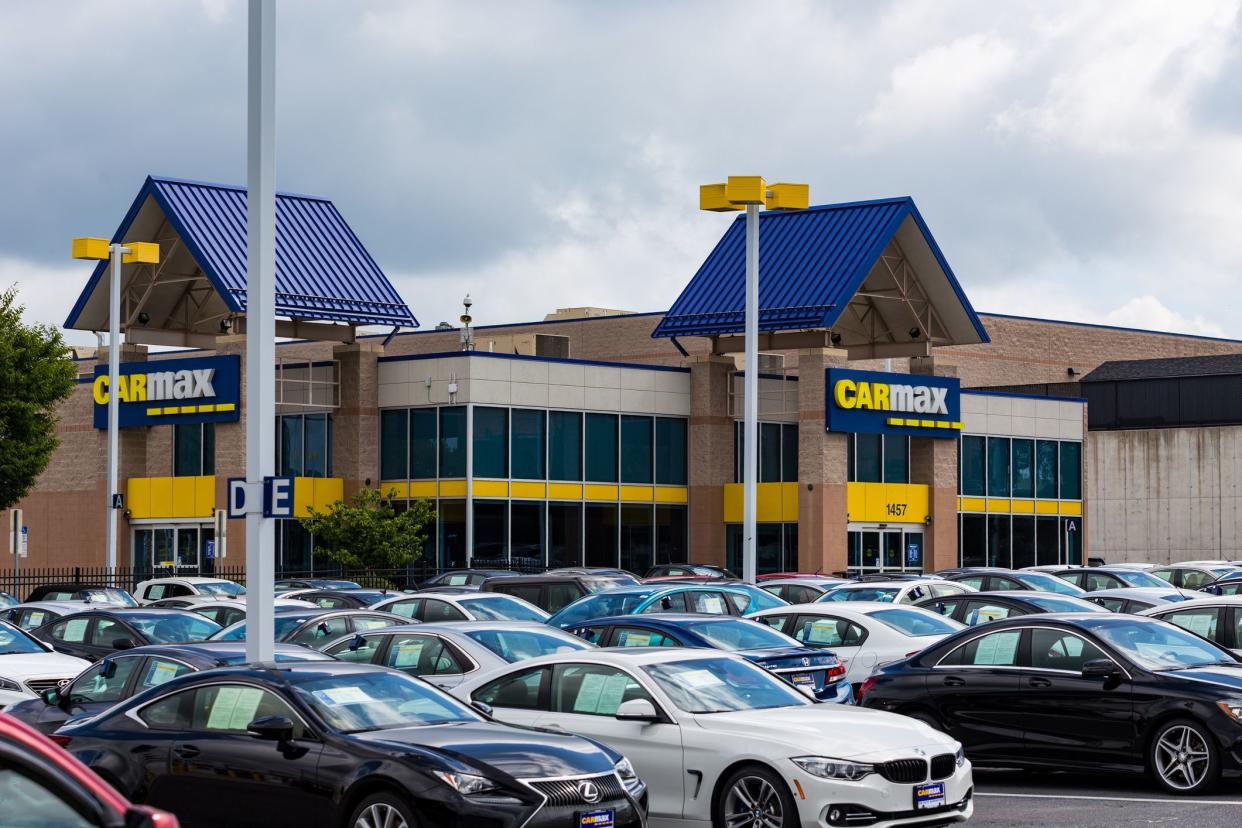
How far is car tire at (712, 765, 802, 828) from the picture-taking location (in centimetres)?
1238

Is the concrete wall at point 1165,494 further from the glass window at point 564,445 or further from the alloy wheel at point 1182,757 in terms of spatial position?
the alloy wheel at point 1182,757

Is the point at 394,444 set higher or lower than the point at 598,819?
higher

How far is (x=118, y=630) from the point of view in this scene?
22.8 meters

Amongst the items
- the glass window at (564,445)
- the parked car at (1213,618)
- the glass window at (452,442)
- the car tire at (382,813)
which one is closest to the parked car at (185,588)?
the glass window at (452,442)

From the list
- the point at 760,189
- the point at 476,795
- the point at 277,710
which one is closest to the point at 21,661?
the point at 277,710

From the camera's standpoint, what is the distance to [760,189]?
37.5 metres

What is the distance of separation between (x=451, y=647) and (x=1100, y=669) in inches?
220

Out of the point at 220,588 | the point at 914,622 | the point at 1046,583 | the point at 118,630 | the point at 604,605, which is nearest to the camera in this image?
the point at 914,622

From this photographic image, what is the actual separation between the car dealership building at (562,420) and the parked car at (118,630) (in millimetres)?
22722

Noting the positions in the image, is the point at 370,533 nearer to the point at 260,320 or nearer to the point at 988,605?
the point at 988,605

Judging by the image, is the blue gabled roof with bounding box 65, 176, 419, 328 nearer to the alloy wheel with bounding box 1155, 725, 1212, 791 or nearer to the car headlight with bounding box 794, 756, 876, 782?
the alloy wheel with bounding box 1155, 725, 1212, 791

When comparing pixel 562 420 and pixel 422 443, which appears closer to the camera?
pixel 422 443

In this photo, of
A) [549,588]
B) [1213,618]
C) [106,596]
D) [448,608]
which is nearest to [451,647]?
[448,608]

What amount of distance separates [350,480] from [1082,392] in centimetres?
3418
